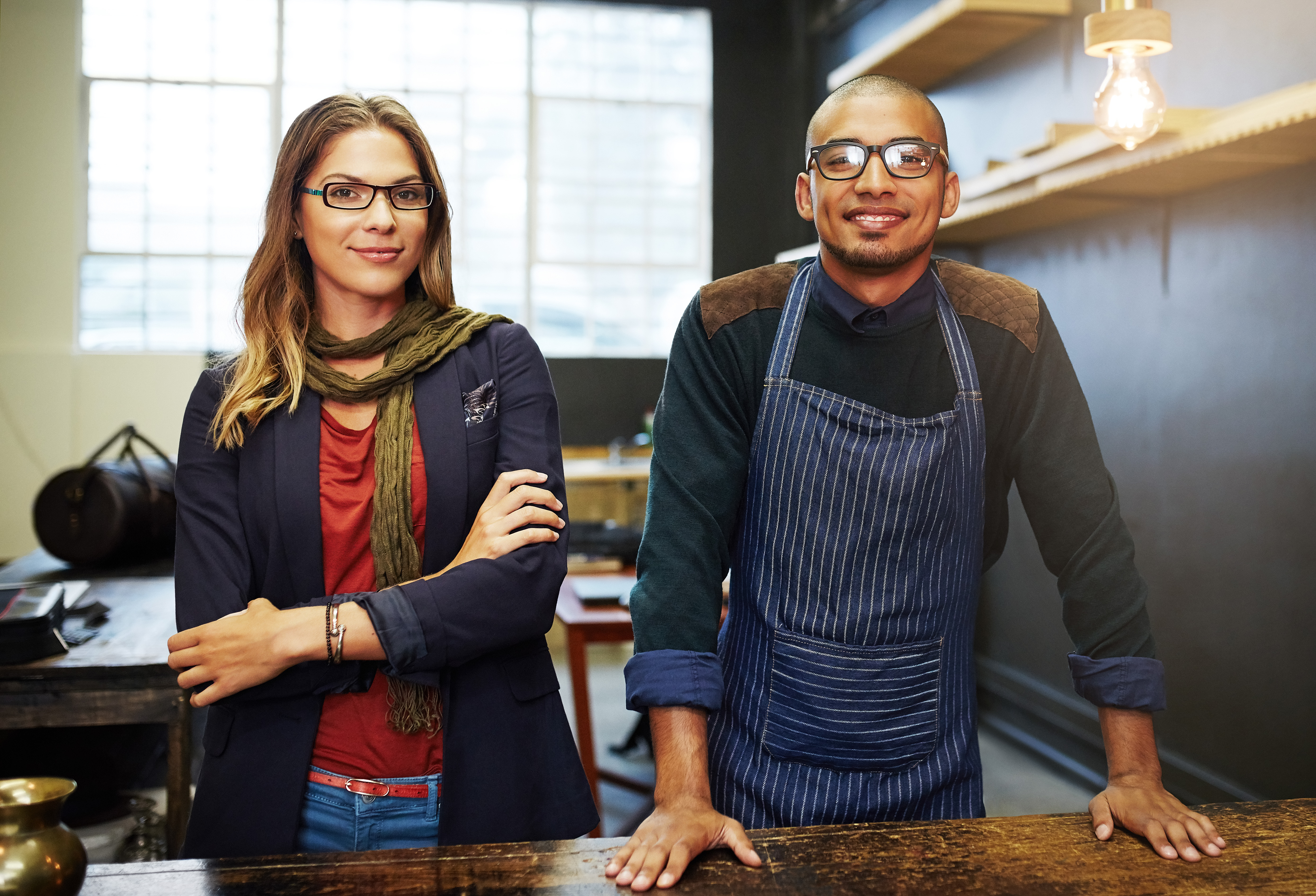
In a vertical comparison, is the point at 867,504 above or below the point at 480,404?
below

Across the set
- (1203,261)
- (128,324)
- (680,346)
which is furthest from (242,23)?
(680,346)

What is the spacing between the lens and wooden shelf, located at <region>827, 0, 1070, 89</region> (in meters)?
3.66

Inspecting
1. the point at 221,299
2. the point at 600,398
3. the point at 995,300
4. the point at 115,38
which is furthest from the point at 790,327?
the point at 115,38

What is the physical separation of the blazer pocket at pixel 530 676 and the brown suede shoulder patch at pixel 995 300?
52 cm

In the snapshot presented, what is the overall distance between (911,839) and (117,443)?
6.59 m

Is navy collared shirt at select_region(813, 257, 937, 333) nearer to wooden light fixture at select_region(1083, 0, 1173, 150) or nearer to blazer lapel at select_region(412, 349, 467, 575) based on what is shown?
blazer lapel at select_region(412, 349, 467, 575)

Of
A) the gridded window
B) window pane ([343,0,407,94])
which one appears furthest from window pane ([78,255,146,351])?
window pane ([343,0,407,94])

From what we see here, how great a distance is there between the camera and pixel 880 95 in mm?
1371

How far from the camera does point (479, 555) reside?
1387 millimetres

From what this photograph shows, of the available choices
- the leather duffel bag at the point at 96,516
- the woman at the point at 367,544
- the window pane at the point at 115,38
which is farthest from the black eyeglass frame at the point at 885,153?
the window pane at the point at 115,38

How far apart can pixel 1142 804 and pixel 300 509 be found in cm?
111

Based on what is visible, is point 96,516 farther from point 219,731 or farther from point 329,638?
point 329,638

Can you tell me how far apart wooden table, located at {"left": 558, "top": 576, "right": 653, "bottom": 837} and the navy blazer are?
1.63 m

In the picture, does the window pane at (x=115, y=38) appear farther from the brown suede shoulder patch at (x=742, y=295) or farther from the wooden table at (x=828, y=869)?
the wooden table at (x=828, y=869)
